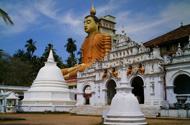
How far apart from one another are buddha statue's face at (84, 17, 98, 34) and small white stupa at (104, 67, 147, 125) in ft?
132

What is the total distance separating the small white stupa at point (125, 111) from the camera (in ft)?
46.9

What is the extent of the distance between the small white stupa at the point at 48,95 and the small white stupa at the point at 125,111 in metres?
22.7

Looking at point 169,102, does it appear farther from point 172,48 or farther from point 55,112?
point 55,112

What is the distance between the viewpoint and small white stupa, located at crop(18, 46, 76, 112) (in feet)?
120

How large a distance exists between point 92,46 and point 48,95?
721 inches

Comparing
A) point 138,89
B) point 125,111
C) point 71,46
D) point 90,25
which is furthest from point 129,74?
point 71,46

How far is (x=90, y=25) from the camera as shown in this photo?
178 ft

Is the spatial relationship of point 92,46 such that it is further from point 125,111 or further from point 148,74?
point 125,111

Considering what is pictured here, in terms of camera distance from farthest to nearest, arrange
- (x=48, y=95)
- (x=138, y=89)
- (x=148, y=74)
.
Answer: (x=48, y=95) < (x=138, y=89) < (x=148, y=74)

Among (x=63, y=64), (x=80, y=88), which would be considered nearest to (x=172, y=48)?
(x=80, y=88)

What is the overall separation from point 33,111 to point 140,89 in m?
18.2

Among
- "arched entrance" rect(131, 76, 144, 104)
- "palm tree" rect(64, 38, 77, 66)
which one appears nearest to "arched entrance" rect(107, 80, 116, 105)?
"arched entrance" rect(131, 76, 144, 104)

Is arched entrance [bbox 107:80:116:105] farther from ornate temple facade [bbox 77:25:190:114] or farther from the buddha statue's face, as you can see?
the buddha statue's face

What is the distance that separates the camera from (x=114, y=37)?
54375 millimetres
